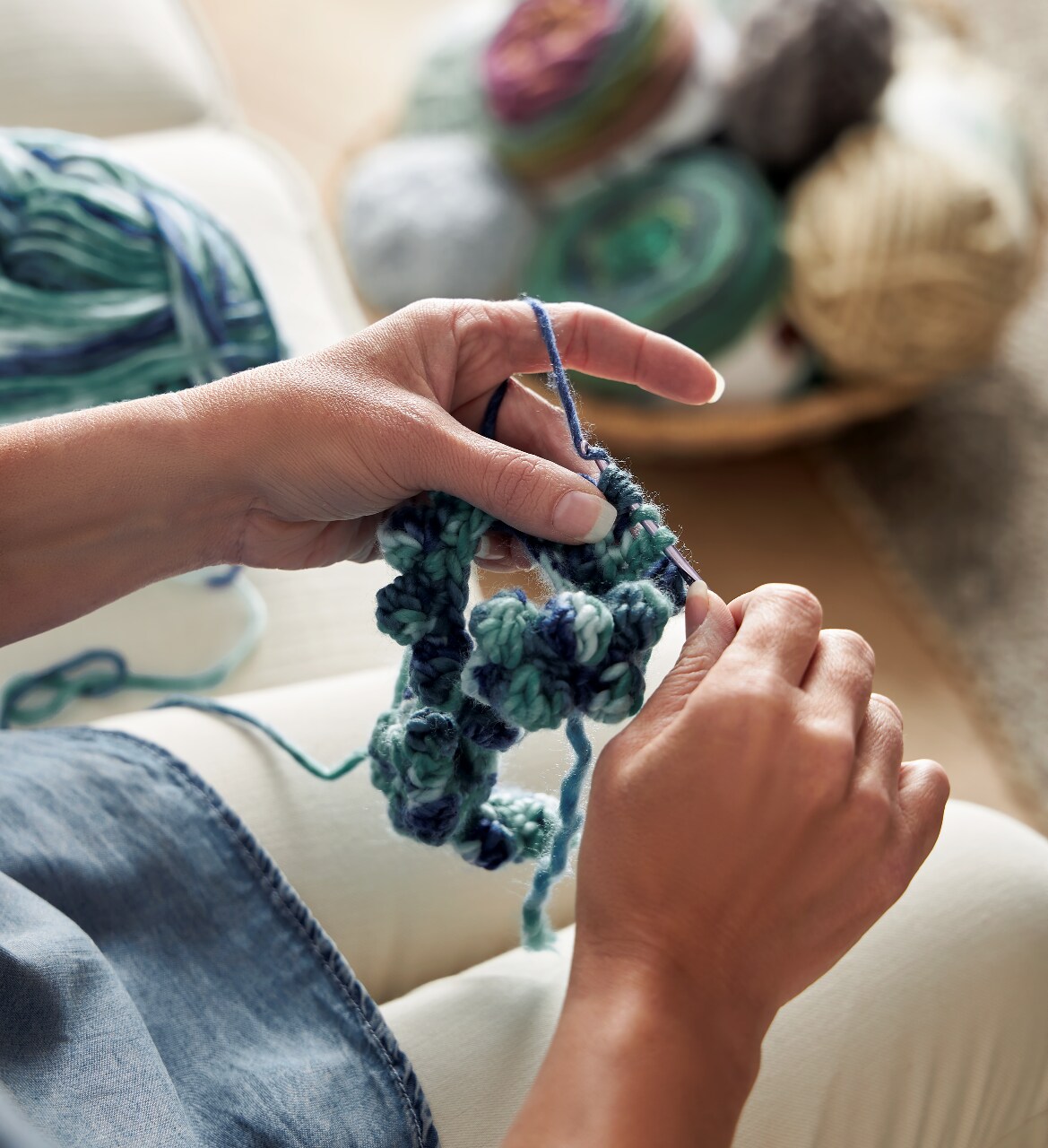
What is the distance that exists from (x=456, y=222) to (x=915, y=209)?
0.67m

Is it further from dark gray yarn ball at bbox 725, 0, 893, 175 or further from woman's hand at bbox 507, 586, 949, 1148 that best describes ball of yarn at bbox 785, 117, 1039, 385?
woman's hand at bbox 507, 586, 949, 1148

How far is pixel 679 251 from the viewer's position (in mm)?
1668

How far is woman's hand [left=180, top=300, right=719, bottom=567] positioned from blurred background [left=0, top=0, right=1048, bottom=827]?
0.55 m

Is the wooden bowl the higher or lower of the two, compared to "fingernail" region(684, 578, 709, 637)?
lower

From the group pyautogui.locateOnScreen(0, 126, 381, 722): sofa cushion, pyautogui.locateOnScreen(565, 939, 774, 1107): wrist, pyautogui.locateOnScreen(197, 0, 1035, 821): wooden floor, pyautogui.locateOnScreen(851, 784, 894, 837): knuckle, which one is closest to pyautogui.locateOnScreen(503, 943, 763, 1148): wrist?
pyautogui.locateOnScreen(565, 939, 774, 1107): wrist

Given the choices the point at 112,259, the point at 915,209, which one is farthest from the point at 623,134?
the point at 112,259

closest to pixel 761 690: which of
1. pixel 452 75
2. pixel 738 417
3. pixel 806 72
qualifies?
pixel 738 417

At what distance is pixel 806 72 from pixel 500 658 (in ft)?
4.19

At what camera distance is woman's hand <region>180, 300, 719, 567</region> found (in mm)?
722

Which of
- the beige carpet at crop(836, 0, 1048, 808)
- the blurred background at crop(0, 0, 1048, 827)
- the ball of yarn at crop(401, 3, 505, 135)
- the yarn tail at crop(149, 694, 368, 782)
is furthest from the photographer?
the ball of yarn at crop(401, 3, 505, 135)

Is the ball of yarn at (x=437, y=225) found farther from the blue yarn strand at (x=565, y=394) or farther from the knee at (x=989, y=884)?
the knee at (x=989, y=884)

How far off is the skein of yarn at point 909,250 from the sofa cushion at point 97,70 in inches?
32.5

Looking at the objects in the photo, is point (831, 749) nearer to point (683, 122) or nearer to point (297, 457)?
point (297, 457)

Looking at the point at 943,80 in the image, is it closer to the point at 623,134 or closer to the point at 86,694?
the point at 623,134
